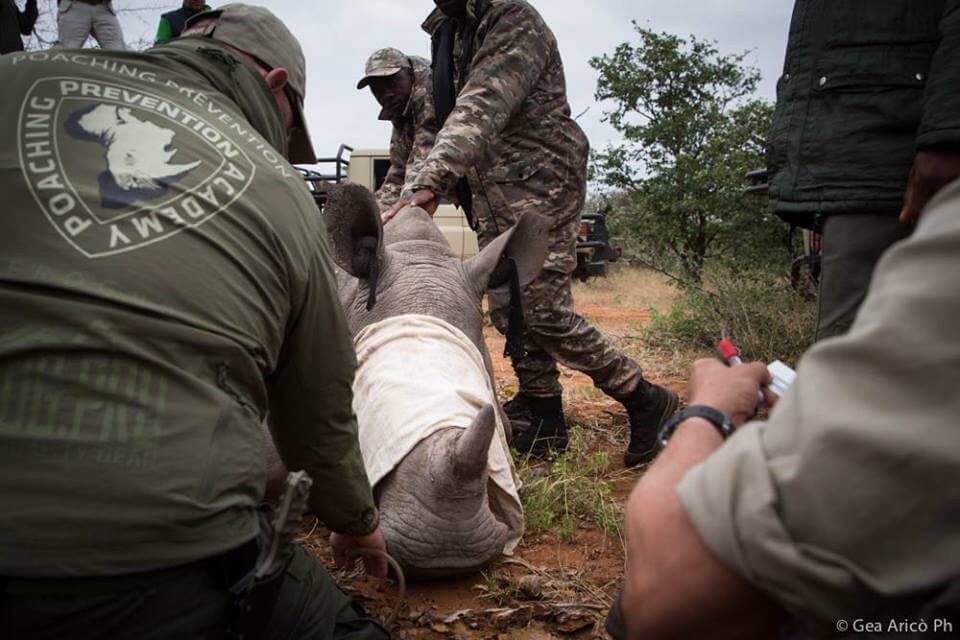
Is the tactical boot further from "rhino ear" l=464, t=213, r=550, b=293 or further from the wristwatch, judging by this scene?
the wristwatch

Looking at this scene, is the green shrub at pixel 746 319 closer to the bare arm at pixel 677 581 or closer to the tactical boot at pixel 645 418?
the tactical boot at pixel 645 418

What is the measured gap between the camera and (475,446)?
220cm

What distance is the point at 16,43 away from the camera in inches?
Result: 185

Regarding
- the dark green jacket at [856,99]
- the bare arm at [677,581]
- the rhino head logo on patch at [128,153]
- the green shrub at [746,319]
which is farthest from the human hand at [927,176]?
the green shrub at [746,319]

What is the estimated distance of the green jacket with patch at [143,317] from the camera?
4.66 feet

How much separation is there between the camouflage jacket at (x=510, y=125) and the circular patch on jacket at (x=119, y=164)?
2.00m

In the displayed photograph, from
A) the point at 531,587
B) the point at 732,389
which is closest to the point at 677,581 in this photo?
the point at 732,389

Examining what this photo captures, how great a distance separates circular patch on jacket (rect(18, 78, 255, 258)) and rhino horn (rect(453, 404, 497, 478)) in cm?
86

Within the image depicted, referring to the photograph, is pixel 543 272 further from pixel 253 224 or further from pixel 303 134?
pixel 253 224

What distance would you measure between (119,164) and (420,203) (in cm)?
222

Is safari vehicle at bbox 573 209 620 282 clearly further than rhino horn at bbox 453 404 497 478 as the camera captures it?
Yes

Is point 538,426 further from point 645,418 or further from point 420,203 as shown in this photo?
point 420,203

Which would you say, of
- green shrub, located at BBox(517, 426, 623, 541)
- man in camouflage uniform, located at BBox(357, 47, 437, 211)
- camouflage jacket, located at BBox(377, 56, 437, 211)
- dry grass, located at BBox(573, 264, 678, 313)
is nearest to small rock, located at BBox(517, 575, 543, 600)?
green shrub, located at BBox(517, 426, 623, 541)

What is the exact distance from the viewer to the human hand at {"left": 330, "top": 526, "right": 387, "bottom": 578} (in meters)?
2.21
